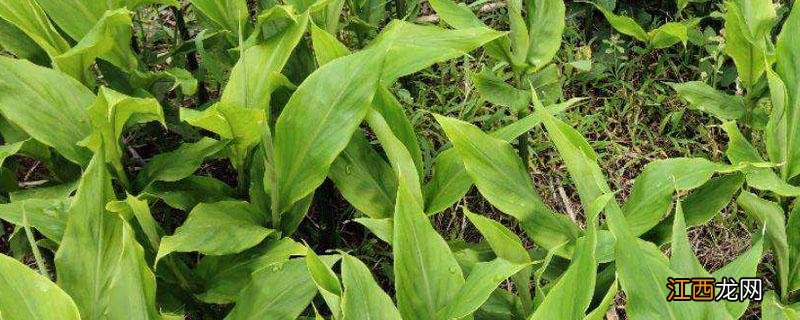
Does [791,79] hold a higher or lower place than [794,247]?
higher

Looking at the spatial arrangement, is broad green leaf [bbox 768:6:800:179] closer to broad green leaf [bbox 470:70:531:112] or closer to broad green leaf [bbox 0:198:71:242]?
broad green leaf [bbox 470:70:531:112]

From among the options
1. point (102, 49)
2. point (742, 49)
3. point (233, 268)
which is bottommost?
point (233, 268)

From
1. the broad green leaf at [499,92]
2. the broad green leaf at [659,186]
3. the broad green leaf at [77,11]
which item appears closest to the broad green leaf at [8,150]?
the broad green leaf at [77,11]

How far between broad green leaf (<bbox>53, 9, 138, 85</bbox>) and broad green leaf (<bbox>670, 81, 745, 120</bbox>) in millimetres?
1165

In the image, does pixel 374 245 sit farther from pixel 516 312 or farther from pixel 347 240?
pixel 516 312

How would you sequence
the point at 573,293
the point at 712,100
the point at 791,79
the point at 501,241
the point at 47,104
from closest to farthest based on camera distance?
the point at 573,293 < the point at 501,241 < the point at 47,104 < the point at 791,79 < the point at 712,100

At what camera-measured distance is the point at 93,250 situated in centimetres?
128

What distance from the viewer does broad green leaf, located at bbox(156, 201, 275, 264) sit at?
138cm

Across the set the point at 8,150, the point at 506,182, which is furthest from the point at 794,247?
the point at 8,150

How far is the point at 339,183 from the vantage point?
1.51m

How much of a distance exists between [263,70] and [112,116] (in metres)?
0.27

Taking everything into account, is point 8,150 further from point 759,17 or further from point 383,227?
point 759,17

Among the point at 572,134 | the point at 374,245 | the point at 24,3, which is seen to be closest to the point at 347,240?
the point at 374,245

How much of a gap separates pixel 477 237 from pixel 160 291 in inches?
26.8
